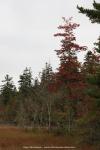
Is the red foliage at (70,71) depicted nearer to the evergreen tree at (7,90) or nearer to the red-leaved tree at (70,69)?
the red-leaved tree at (70,69)

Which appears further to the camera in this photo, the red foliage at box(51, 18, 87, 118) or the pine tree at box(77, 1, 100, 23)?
the red foliage at box(51, 18, 87, 118)

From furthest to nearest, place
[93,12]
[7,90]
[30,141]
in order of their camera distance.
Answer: [7,90]
[30,141]
[93,12]

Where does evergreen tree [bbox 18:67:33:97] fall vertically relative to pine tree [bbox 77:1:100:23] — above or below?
above

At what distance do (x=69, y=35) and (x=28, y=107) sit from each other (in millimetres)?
34369

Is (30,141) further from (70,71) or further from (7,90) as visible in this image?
(7,90)

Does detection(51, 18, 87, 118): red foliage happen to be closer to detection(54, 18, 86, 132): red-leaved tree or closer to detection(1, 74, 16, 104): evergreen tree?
detection(54, 18, 86, 132): red-leaved tree

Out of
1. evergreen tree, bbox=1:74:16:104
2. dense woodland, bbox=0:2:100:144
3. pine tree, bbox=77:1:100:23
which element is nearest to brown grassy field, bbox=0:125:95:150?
dense woodland, bbox=0:2:100:144

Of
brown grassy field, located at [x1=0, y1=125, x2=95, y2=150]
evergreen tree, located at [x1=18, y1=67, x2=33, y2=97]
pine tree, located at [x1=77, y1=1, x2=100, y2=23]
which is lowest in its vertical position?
brown grassy field, located at [x1=0, y1=125, x2=95, y2=150]

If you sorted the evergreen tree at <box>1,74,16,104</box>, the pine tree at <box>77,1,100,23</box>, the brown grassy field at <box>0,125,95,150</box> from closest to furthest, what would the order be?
the pine tree at <box>77,1,100,23</box>
the brown grassy field at <box>0,125,95,150</box>
the evergreen tree at <box>1,74,16,104</box>

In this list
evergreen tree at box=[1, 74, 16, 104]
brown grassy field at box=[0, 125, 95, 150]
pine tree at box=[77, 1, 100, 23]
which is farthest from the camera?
evergreen tree at box=[1, 74, 16, 104]

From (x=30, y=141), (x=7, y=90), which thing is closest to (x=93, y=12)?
(x=30, y=141)

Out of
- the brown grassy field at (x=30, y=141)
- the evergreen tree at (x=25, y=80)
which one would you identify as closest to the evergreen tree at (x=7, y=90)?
the evergreen tree at (x=25, y=80)

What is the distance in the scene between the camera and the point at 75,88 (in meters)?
42.8

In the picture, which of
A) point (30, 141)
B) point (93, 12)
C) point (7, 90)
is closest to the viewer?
point (93, 12)
